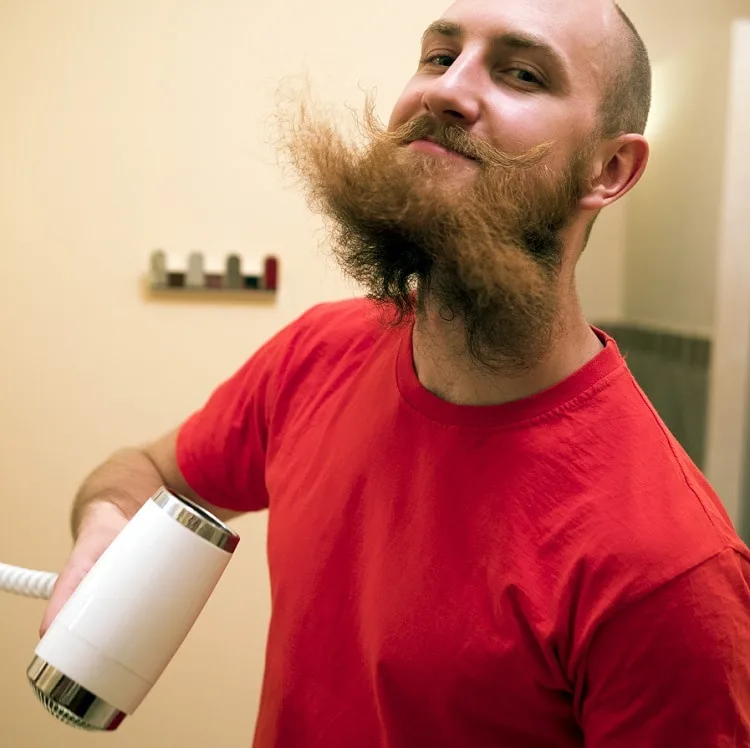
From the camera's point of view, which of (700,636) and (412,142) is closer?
(700,636)

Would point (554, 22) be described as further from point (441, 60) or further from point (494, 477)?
point (494, 477)

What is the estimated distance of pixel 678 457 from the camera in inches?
23.1

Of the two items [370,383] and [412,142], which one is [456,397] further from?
[412,142]

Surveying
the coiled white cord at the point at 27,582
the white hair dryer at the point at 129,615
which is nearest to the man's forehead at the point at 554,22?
the white hair dryer at the point at 129,615

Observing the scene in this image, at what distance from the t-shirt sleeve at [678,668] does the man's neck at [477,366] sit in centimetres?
18

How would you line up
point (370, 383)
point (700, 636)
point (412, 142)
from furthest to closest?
point (370, 383)
point (412, 142)
point (700, 636)

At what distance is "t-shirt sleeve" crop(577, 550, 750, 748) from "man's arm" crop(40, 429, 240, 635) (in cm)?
41

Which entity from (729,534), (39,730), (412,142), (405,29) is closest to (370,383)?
(412,142)

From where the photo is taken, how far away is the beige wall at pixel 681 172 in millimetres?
1257

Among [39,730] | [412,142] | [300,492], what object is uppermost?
[412,142]

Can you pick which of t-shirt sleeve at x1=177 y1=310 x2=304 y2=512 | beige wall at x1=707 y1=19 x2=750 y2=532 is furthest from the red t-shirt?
beige wall at x1=707 y1=19 x2=750 y2=532

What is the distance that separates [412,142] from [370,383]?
0.22 m

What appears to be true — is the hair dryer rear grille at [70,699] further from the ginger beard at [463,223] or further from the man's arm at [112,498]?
the ginger beard at [463,223]

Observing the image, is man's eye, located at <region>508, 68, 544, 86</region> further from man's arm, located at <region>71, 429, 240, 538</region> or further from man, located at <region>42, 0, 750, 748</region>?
man's arm, located at <region>71, 429, 240, 538</region>
